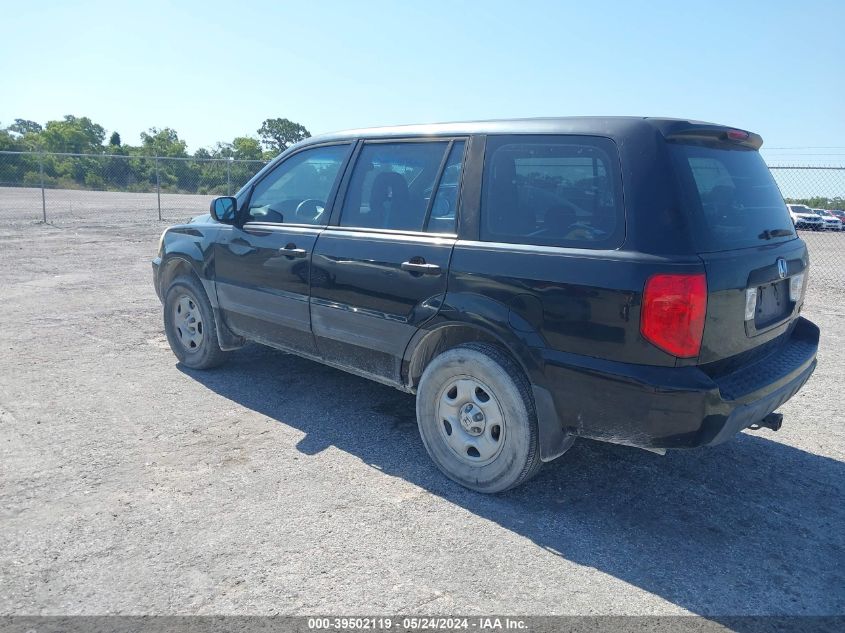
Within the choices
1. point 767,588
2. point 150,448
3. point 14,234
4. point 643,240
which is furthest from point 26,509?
point 14,234

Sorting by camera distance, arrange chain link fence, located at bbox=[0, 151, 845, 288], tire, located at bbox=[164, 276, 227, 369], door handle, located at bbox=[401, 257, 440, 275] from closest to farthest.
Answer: door handle, located at bbox=[401, 257, 440, 275] < tire, located at bbox=[164, 276, 227, 369] < chain link fence, located at bbox=[0, 151, 845, 288]

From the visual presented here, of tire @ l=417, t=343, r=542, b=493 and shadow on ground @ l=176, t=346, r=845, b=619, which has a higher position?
tire @ l=417, t=343, r=542, b=493

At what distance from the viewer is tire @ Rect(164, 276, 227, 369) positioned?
17.1ft

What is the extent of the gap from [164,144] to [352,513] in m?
58.0

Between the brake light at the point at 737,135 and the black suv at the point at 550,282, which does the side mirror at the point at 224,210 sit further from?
the brake light at the point at 737,135

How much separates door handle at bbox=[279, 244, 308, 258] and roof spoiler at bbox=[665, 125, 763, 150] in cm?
237

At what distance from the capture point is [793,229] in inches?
151

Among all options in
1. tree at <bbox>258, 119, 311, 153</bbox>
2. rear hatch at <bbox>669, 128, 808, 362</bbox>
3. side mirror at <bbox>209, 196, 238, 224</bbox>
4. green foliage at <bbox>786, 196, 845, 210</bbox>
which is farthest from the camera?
tree at <bbox>258, 119, 311, 153</bbox>

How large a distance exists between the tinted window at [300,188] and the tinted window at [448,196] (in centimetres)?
93

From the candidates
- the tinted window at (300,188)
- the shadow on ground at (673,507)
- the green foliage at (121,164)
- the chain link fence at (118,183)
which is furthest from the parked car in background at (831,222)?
the tinted window at (300,188)

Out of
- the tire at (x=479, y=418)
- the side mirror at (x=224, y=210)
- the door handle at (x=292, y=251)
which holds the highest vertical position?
the side mirror at (x=224, y=210)

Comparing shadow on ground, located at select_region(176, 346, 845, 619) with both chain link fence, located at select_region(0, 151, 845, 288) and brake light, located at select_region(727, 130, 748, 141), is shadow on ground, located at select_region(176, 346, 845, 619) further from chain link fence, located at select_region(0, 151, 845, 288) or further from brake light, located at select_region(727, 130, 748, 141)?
chain link fence, located at select_region(0, 151, 845, 288)

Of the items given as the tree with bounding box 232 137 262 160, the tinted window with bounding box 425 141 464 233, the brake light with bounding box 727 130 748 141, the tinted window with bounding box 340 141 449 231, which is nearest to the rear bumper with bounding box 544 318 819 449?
the tinted window with bounding box 425 141 464 233

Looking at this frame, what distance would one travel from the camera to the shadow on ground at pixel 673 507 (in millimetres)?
2781
